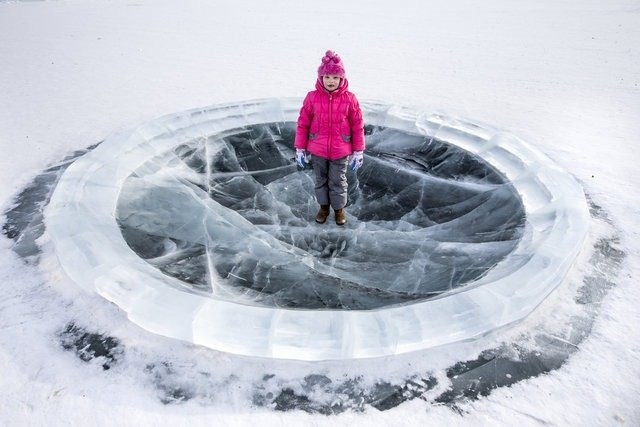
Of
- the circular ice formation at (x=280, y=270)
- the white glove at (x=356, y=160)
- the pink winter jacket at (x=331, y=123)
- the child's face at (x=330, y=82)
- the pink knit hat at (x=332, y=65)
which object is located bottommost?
the circular ice formation at (x=280, y=270)

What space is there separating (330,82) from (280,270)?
0.93 metres

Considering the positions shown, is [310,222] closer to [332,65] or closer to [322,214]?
[322,214]

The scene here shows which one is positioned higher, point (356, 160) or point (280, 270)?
point (356, 160)

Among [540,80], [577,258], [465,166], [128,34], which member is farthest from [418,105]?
[128,34]

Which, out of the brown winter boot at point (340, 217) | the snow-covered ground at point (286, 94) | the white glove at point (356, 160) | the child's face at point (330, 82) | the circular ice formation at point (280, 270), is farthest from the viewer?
the brown winter boot at point (340, 217)

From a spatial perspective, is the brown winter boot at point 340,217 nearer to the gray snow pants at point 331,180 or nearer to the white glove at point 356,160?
the gray snow pants at point 331,180

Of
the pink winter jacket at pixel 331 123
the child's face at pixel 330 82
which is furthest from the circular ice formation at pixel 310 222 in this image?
the child's face at pixel 330 82

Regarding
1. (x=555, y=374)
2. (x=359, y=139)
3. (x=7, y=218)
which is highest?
(x=359, y=139)

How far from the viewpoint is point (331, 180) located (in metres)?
2.48

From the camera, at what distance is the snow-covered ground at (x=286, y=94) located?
52.2 inches

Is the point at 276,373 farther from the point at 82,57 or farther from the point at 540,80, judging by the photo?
the point at 82,57

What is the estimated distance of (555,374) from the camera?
55.4 inches

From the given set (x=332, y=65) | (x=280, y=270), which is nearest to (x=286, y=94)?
(x=332, y=65)

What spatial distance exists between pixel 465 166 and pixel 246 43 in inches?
170
